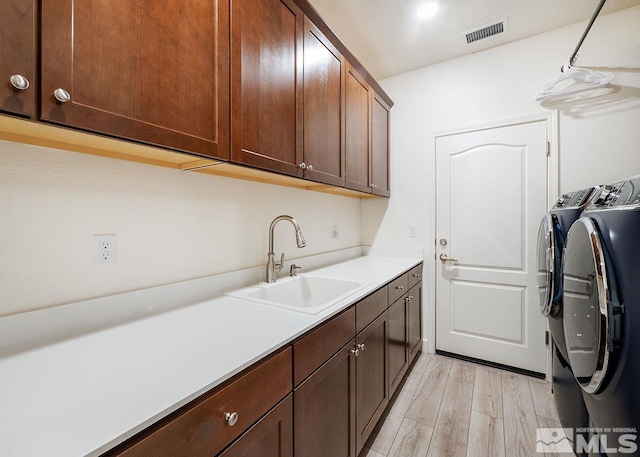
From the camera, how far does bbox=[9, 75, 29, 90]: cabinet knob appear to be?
22.7 inches

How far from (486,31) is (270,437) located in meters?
2.79

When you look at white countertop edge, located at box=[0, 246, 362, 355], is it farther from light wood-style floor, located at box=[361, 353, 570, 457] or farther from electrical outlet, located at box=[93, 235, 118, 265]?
light wood-style floor, located at box=[361, 353, 570, 457]

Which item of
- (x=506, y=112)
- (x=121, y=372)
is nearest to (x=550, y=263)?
(x=506, y=112)

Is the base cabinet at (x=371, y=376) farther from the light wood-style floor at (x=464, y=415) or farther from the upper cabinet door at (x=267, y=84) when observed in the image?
the upper cabinet door at (x=267, y=84)

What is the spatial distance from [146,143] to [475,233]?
2.39 m

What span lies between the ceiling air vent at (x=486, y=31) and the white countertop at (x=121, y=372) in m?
2.32

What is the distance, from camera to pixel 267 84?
1.21 meters

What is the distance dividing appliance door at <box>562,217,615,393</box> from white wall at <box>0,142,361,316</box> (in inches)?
57.1

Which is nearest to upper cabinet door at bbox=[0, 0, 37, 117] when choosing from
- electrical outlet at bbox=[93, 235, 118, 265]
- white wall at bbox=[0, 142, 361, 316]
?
white wall at bbox=[0, 142, 361, 316]

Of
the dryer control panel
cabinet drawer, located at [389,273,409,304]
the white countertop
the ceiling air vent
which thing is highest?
the ceiling air vent

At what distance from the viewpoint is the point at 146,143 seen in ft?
2.67

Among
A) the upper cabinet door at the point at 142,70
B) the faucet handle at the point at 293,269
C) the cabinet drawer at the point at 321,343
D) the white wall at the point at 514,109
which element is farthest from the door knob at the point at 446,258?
the upper cabinet door at the point at 142,70

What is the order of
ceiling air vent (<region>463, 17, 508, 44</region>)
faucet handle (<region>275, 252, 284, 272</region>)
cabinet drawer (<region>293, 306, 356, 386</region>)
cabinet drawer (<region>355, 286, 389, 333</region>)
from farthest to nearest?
ceiling air vent (<region>463, 17, 508, 44</region>), faucet handle (<region>275, 252, 284, 272</region>), cabinet drawer (<region>355, 286, 389, 333</region>), cabinet drawer (<region>293, 306, 356, 386</region>)

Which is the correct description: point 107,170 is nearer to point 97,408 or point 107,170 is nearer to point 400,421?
point 97,408
